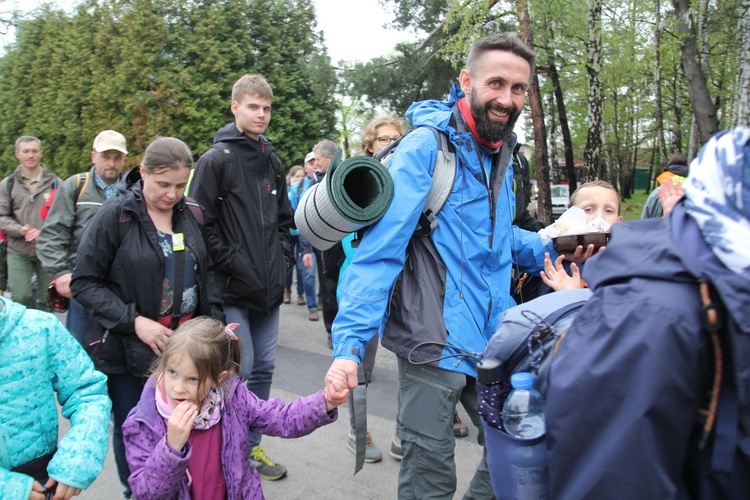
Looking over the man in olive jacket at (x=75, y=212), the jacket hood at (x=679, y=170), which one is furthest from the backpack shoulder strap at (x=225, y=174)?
the jacket hood at (x=679, y=170)

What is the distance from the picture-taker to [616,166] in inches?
1245

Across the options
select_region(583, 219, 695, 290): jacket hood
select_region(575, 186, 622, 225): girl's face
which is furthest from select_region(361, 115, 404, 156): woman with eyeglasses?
select_region(583, 219, 695, 290): jacket hood

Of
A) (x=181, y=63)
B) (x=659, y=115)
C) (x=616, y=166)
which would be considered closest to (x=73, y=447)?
(x=181, y=63)

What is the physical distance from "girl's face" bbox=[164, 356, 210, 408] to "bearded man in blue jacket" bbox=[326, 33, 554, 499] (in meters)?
0.56

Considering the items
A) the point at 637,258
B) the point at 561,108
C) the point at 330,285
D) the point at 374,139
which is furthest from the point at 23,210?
the point at 561,108

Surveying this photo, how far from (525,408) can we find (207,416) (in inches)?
54.6

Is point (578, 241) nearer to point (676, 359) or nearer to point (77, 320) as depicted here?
point (676, 359)

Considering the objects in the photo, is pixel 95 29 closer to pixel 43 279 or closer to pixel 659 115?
pixel 43 279

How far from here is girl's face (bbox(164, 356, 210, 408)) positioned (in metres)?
2.34

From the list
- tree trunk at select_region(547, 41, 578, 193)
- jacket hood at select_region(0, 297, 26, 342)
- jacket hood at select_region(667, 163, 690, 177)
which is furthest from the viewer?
tree trunk at select_region(547, 41, 578, 193)

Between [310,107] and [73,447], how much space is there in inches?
532

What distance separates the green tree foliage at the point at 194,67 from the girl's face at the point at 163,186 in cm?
1151

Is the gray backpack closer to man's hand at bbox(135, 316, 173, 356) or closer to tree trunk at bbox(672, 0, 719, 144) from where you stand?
man's hand at bbox(135, 316, 173, 356)

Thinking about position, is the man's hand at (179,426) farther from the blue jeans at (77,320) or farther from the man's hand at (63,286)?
the blue jeans at (77,320)
